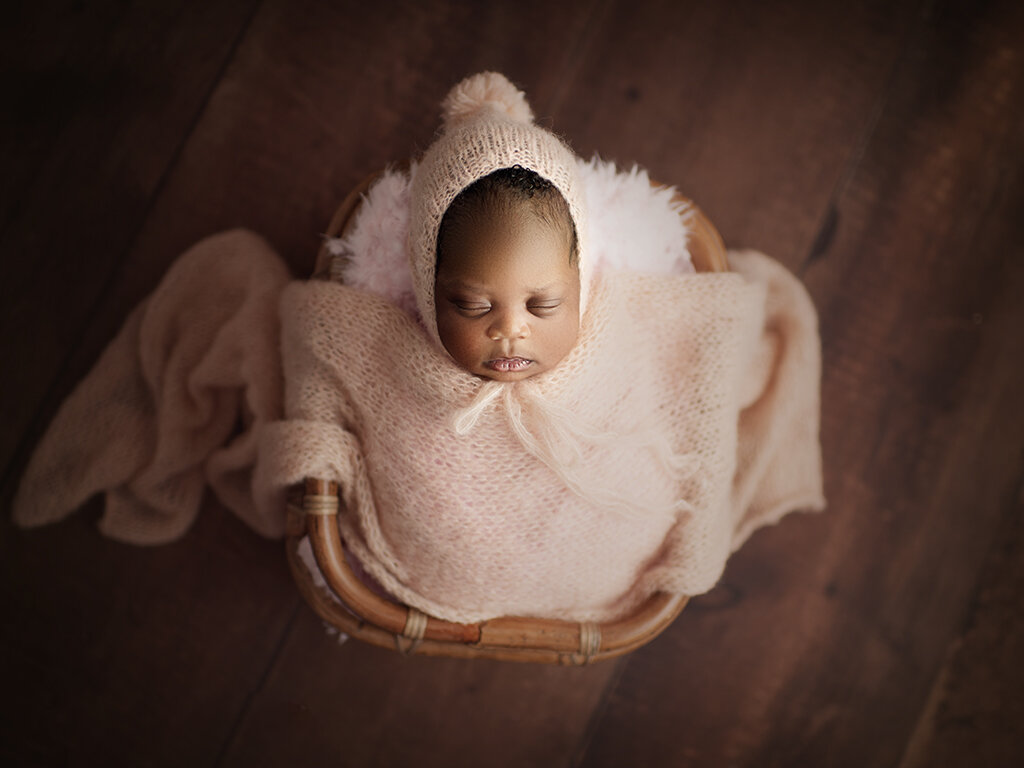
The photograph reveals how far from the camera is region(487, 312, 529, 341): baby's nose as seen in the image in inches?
29.0

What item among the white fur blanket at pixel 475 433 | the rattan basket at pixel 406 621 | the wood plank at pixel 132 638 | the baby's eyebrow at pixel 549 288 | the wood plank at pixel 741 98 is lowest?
the wood plank at pixel 132 638

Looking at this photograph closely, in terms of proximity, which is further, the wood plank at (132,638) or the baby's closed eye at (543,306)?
the wood plank at (132,638)

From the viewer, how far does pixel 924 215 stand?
1298 mm

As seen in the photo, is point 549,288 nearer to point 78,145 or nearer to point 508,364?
point 508,364

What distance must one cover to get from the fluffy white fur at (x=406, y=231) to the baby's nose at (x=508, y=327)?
0.22 metres

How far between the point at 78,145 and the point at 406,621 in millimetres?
1050

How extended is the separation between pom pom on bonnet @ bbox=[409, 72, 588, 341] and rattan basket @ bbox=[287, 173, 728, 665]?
8.6 inches

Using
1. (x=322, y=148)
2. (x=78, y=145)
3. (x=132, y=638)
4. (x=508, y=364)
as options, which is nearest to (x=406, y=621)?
(x=508, y=364)

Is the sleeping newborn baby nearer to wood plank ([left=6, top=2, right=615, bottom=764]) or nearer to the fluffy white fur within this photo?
the fluffy white fur

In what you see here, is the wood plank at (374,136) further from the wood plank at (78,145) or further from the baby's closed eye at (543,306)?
the baby's closed eye at (543,306)

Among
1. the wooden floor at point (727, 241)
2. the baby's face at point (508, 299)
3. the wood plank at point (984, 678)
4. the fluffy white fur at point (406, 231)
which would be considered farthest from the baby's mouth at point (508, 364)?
the wood plank at point (984, 678)

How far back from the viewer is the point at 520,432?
2.78ft

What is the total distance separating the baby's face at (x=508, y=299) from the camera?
2.35 ft

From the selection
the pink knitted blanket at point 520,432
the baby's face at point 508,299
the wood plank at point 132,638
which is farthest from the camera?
the wood plank at point 132,638
